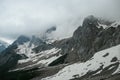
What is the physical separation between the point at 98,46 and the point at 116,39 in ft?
94.5

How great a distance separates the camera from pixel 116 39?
Answer: 169m

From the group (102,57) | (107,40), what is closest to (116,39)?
(107,40)

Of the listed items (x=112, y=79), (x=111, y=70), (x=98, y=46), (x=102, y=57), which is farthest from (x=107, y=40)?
(x=112, y=79)

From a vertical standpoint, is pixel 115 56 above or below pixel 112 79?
above

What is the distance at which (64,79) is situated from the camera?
402 feet

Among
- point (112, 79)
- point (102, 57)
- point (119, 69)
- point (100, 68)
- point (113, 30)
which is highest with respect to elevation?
point (113, 30)

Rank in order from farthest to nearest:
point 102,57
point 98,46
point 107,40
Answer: point 98,46 → point 107,40 → point 102,57

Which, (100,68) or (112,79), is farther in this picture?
(100,68)

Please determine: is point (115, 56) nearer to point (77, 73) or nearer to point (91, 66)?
point (91, 66)

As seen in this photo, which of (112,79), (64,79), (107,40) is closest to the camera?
(112,79)

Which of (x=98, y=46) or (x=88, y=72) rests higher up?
(x=98, y=46)

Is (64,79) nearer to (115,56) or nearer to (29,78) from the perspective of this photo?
(115,56)

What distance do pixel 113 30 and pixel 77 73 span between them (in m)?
78.6

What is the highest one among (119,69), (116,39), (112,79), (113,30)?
(113,30)
